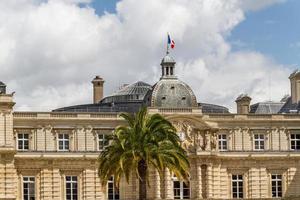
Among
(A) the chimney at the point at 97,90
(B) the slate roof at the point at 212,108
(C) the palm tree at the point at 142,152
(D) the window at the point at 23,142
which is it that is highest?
(A) the chimney at the point at 97,90

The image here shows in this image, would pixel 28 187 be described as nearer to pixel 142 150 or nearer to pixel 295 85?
pixel 142 150

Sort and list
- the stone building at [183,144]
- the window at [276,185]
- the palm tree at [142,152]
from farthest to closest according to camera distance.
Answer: the window at [276,185] < the stone building at [183,144] < the palm tree at [142,152]

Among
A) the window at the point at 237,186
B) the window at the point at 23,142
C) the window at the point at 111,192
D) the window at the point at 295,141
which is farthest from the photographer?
the window at the point at 295,141

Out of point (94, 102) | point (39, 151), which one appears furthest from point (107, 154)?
point (94, 102)

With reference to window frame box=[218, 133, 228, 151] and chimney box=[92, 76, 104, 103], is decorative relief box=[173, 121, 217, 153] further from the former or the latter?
chimney box=[92, 76, 104, 103]

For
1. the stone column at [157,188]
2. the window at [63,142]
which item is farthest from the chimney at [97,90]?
the stone column at [157,188]

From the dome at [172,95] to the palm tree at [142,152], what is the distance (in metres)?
21.5

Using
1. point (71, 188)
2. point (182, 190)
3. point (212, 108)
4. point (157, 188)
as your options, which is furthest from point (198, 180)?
point (212, 108)

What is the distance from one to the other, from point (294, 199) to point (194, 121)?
14.0 meters

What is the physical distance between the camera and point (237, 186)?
105125 mm

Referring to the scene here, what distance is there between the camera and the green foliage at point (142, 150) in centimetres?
8000

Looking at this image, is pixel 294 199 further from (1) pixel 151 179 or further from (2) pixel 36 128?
(2) pixel 36 128

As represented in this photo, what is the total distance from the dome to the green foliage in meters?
21.3

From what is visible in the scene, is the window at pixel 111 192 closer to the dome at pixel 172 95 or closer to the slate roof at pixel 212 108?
the dome at pixel 172 95
